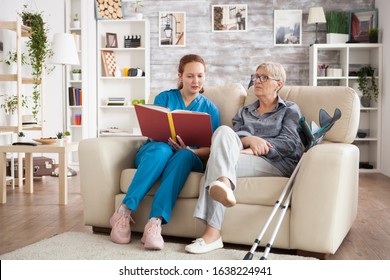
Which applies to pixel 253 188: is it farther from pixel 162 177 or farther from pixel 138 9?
pixel 138 9

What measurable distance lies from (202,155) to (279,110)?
0.52m

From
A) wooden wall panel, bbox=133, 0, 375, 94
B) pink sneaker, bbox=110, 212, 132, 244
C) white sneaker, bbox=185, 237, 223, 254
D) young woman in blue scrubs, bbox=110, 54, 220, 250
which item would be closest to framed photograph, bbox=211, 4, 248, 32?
wooden wall panel, bbox=133, 0, 375, 94

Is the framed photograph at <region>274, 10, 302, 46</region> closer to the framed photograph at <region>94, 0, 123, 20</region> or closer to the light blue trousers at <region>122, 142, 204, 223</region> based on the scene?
the framed photograph at <region>94, 0, 123, 20</region>

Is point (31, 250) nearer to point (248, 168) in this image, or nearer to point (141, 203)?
point (141, 203)

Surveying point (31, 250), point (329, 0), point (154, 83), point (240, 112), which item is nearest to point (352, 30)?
point (329, 0)

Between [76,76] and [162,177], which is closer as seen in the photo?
[162,177]

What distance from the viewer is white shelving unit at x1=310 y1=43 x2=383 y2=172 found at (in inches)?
241

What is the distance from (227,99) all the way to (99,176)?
974mm

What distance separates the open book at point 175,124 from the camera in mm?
2715

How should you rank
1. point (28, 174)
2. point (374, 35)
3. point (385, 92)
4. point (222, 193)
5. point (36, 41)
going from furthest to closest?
point (374, 35), point (385, 92), point (36, 41), point (28, 174), point (222, 193)

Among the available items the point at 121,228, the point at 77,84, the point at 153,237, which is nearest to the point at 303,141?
the point at 153,237

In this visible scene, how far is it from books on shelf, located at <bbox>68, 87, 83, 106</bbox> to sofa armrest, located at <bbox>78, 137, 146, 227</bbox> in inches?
142

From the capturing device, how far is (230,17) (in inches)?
256

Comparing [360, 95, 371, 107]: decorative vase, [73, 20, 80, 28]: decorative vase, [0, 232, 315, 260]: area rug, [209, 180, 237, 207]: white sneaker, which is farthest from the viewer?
[73, 20, 80, 28]: decorative vase
